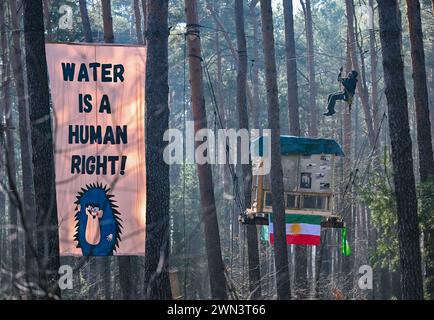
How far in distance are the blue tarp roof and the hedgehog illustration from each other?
7.22m

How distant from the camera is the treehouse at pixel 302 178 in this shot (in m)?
22.3

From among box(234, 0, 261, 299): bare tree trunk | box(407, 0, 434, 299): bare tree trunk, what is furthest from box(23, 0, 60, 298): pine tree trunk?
box(234, 0, 261, 299): bare tree trunk

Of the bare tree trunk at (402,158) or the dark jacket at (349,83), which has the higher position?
the dark jacket at (349,83)

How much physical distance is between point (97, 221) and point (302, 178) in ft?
26.3

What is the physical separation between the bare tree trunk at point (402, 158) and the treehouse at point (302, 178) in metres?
7.37

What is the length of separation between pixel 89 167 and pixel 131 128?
3.39 ft

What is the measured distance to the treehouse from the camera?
22.3m

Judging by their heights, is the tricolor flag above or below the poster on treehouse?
below

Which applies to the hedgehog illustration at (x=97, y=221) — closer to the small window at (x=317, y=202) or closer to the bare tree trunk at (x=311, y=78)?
the small window at (x=317, y=202)

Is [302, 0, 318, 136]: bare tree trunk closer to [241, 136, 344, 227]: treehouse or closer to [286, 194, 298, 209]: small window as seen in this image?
[241, 136, 344, 227]: treehouse

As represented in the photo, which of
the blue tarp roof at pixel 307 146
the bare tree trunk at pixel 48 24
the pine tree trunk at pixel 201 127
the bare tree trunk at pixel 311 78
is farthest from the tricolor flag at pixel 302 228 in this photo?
the bare tree trunk at pixel 311 78
